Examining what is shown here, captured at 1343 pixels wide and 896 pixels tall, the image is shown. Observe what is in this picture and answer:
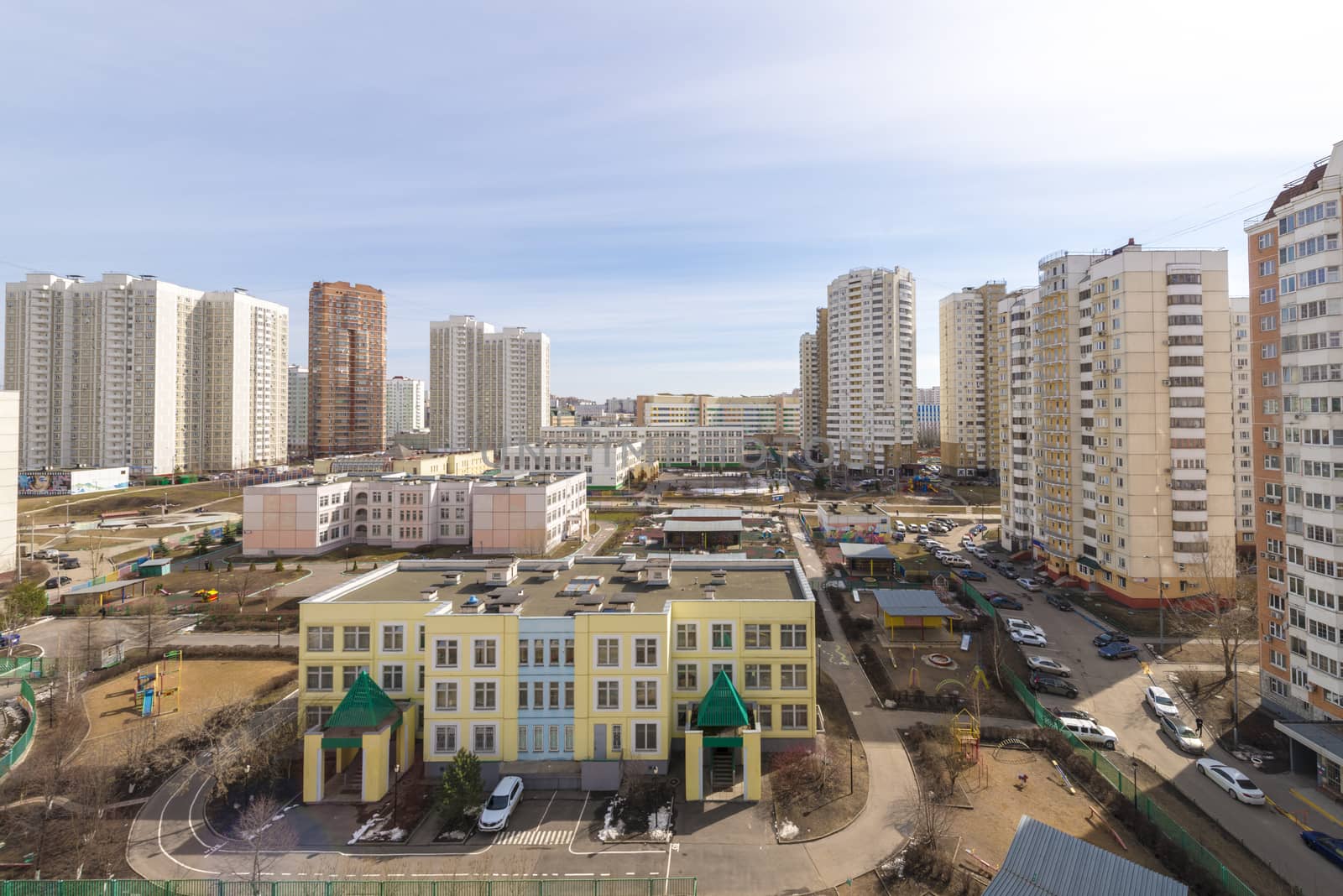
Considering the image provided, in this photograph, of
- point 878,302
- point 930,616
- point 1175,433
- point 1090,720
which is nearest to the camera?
point 1090,720

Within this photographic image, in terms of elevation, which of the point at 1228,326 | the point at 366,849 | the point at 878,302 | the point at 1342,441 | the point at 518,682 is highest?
the point at 878,302

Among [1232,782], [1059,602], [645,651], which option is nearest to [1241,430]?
[1059,602]

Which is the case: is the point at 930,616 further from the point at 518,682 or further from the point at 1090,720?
the point at 518,682

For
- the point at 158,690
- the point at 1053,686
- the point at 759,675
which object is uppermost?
the point at 759,675

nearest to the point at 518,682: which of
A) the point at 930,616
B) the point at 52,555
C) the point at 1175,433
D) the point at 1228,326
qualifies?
the point at 930,616

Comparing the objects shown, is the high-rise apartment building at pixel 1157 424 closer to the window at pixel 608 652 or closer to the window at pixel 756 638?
the window at pixel 756 638

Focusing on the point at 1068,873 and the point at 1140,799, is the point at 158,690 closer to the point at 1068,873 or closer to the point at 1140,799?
the point at 1068,873

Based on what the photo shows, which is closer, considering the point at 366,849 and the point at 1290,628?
the point at 366,849
